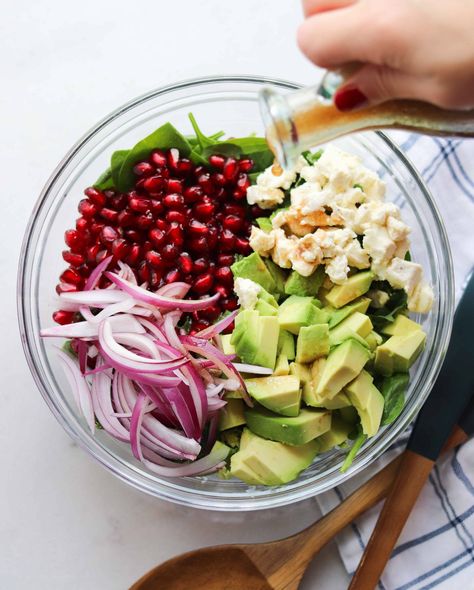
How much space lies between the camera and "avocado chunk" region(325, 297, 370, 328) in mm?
1633

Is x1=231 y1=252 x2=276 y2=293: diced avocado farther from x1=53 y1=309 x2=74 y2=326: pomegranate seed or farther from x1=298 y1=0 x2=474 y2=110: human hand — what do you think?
x1=298 y1=0 x2=474 y2=110: human hand

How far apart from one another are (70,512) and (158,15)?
4.56 feet

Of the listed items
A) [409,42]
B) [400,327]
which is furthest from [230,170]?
[409,42]

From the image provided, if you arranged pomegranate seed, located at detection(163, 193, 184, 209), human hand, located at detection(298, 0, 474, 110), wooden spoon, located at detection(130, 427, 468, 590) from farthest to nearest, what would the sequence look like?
wooden spoon, located at detection(130, 427, 468, 590), pomegranate seed, located at detection(163, 193, 184, 209), human hand, located at detection(298, 0, 474, 110)

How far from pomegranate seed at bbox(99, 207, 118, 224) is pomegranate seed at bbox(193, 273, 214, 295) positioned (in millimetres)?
258

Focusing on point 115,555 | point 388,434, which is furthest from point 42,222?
point 388,434

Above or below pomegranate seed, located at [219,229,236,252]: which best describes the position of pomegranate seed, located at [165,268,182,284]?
below

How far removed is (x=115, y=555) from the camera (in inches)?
75.6

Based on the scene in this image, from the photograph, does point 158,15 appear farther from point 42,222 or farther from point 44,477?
point 44,477

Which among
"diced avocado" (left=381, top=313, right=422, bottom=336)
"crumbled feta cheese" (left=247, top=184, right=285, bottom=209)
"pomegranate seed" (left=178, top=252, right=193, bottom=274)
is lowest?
"diced avocado" (left=381, top=313, right=422, bottom=336)

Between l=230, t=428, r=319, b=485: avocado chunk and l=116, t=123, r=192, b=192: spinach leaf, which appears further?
l=116, t=123, r=192, b=192: spinach leaf

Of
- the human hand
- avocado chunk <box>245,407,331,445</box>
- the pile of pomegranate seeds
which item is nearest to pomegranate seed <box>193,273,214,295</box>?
the pile of pomegranate seeds

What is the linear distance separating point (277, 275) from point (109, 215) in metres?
0.44

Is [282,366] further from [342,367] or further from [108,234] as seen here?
[108,234]
